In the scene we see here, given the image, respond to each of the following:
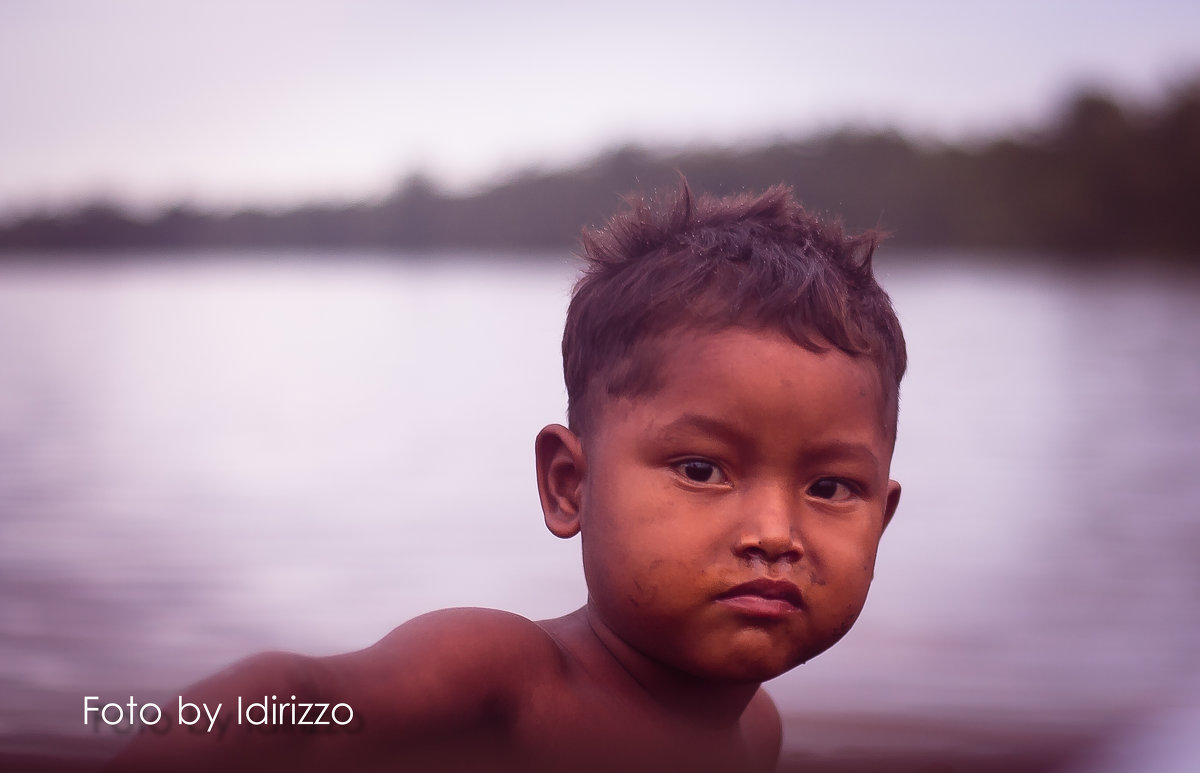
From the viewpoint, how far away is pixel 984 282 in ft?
33.1

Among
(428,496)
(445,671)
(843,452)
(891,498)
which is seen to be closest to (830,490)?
(843,452)

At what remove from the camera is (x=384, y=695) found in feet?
3.06

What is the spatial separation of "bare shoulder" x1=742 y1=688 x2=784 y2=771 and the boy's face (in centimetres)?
27

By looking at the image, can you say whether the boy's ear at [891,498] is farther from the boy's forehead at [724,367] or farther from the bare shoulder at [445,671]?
the bare shoulder at [445,671]

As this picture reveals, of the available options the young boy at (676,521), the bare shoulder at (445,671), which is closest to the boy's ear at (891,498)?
the young boy at (676,521)

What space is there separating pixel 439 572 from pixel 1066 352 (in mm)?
6082

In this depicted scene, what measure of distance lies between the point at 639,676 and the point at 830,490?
24cm

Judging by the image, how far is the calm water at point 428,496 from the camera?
9.61 feet

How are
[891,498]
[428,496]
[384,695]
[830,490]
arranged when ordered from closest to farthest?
1. [384,695]
2. [830,490]
3. [891,498]
4. [428,496]

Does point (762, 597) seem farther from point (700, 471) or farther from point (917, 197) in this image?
point (917, 197)

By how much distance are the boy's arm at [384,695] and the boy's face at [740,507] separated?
10cm

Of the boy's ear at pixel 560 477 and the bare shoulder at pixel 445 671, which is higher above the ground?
the boy's ear at pixel 560 477

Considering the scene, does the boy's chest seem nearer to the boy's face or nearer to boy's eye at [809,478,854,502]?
the boy's face

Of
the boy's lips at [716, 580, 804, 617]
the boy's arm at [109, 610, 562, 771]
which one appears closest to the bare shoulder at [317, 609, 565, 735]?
the boy's arm at [109, 610, 562, 771]
